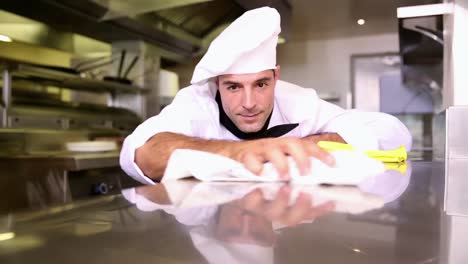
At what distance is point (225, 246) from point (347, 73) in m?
2.73

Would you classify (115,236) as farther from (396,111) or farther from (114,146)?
(396,111)

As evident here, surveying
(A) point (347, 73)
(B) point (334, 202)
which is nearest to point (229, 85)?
(B) point (334, 202)

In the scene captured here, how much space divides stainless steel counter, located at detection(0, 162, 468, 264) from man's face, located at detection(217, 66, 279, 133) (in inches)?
16.2

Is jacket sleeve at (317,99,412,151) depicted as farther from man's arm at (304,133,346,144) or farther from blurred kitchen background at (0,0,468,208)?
blurred kitchen background at (0,0,468,208)

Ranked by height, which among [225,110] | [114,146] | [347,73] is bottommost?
[114,146]

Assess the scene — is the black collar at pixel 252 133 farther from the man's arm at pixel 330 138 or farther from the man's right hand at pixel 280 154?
the man's right hand at pixel 280 154

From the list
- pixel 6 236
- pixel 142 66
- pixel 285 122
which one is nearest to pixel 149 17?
pixel 142 66

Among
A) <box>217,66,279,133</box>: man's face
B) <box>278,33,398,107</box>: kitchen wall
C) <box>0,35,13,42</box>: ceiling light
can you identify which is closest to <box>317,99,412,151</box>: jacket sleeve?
<box>217,66,279,133</box>: man's face

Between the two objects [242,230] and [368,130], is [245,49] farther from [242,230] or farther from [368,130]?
[242,230]

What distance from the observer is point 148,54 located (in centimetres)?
227

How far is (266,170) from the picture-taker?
0.52 meters

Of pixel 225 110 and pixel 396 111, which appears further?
pixel 396 111

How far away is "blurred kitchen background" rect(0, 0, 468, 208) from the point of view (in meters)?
1.45

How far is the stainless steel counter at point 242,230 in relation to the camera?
199 millimetres
